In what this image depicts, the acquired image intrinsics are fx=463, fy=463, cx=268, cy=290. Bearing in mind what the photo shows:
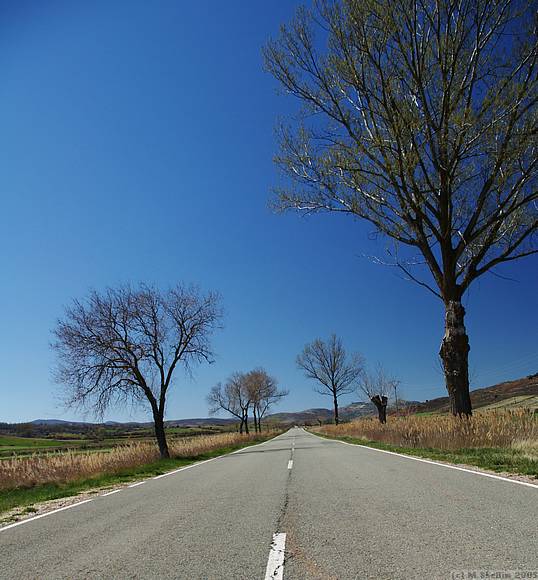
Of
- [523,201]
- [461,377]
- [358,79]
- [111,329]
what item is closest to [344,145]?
[358,79]

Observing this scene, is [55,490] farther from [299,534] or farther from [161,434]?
[161,434]

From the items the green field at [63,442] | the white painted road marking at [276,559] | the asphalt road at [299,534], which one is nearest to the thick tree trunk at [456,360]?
the asphalt road at [299,534]

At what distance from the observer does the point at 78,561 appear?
4406 mm

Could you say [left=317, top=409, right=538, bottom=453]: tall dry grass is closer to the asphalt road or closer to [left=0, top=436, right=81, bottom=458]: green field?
the asphalt road

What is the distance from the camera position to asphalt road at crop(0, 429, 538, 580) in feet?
12.5

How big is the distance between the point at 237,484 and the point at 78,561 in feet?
19.2

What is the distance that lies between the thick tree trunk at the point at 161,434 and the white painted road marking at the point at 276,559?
20.5m

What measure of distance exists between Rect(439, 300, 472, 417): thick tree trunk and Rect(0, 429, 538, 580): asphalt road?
636 centimetres

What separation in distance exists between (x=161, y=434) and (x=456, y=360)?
645 inches

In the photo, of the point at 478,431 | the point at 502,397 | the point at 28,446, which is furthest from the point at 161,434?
the point at 502,397

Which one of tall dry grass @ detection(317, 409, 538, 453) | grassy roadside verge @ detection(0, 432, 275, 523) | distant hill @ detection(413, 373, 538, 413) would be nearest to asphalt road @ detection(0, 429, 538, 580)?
grassy roadside verge @ detection(0, 432, 275, 523)

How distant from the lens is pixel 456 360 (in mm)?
14633

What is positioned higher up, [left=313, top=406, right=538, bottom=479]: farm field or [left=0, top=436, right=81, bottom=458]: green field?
[left=313, top=406, right=538, bottom=479]: farm field

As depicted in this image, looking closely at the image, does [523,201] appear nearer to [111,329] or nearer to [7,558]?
[7,558]
